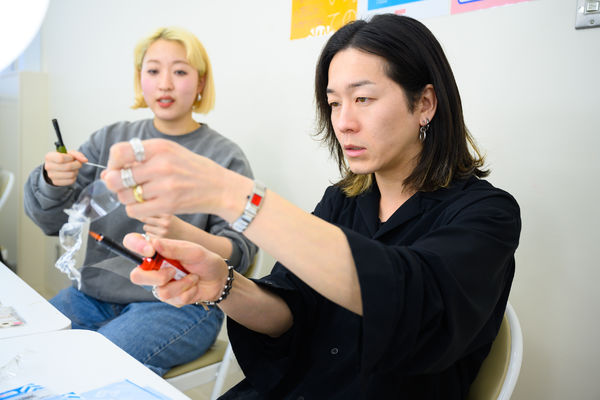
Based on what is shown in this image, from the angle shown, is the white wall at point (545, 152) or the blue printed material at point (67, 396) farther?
the white wall at point (545, 152)

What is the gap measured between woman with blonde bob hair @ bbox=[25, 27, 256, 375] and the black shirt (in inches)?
12.9

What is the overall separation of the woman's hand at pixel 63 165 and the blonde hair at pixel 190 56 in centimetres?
57

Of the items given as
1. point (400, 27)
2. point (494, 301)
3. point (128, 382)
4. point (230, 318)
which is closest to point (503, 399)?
point (494, 301)

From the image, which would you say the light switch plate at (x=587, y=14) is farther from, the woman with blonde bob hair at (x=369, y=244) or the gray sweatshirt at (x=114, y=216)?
the gray sweatshirt at (x=114, y=216)

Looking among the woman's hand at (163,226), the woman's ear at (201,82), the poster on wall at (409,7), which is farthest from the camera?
the woman's ear at (201,82)

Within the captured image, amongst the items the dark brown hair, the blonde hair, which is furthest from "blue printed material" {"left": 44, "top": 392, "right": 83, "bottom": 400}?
the blonde hair

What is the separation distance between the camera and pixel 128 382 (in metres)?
0.78

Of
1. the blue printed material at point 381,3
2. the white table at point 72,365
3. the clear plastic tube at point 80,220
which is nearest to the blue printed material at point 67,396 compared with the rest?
the white table at point 72,365

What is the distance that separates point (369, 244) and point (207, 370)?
0.98 metres

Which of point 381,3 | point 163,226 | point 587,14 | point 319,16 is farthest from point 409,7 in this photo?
point 163,226

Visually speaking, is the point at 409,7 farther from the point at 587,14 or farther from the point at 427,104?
the point at 427,104

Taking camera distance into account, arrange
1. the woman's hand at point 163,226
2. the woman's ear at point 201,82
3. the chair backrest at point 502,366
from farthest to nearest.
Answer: the woman's ear at point 201,82
the woman's hand at point 163,226
the chair backrest at point 502,366

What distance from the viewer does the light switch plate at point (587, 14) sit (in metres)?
1.20

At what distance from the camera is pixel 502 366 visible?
926 millimetres
